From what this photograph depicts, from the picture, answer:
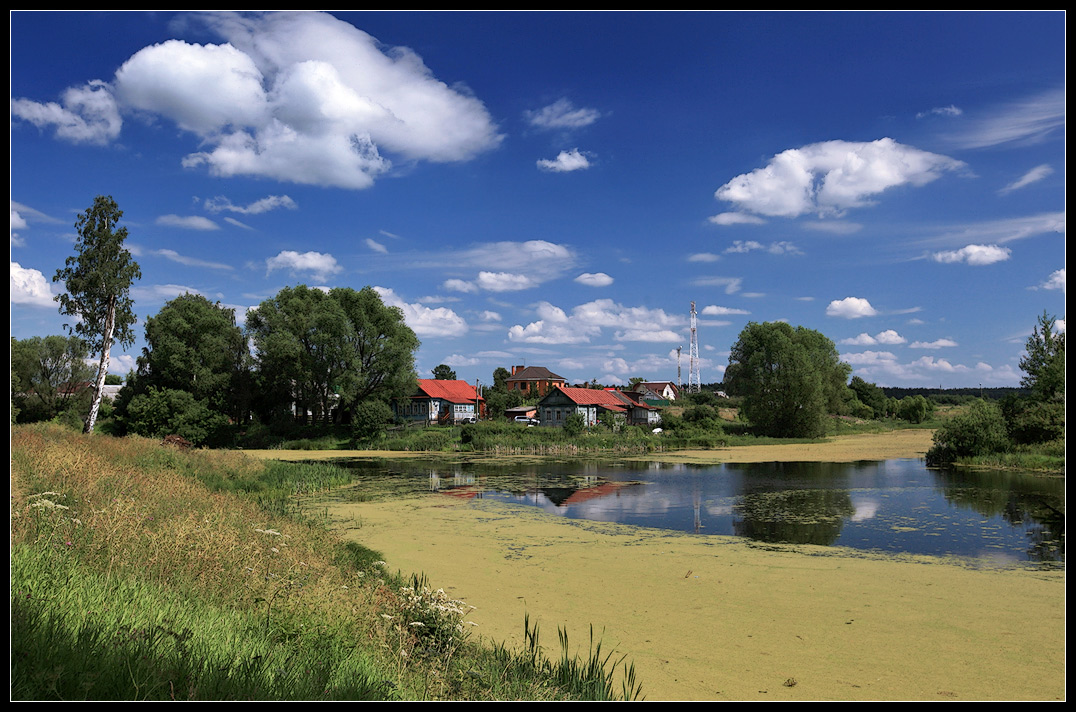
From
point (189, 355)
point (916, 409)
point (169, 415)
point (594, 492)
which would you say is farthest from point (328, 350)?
point (916, 409)

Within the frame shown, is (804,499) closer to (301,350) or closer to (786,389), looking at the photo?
(301,350)

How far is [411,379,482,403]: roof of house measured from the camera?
55844mm

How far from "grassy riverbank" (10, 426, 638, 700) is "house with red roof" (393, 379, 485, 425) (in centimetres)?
4738

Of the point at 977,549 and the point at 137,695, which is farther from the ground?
the point at 137,695

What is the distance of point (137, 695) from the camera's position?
2.60 metres

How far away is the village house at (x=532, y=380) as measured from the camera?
257 feet

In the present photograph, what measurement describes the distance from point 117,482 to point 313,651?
586cm

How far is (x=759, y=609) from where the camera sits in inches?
295

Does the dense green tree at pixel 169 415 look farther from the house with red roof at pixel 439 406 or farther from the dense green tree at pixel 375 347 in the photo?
the house with red roof at pixel 439 406

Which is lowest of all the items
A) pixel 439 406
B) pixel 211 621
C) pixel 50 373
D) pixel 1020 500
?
pixel 1020 500

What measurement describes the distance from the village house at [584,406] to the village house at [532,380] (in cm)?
2124

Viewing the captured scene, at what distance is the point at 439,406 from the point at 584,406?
13251 mm
